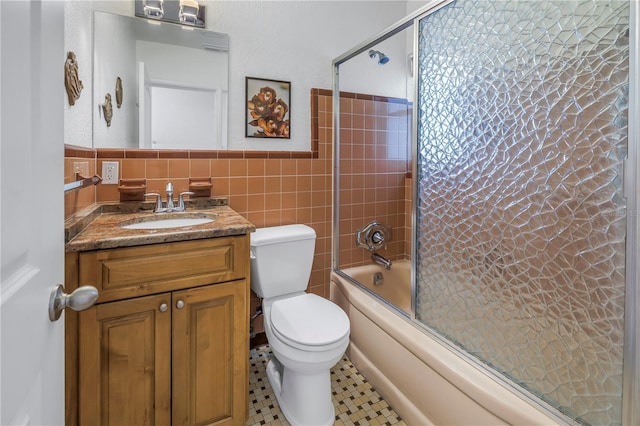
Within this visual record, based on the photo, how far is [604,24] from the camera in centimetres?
95

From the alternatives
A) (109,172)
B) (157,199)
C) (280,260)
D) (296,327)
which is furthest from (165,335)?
(109,172)

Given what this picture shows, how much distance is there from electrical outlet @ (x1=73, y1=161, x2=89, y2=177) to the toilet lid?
Answer: 1.03m

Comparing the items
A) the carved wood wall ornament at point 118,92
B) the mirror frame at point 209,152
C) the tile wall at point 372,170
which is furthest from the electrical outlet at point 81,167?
the tile wall at point 372,170

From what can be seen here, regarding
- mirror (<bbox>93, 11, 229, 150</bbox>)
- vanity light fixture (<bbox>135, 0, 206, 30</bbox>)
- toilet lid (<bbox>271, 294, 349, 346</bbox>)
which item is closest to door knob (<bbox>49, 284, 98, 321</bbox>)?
toilet lid (<bbox>271, 294, 349, 346</bbox>)

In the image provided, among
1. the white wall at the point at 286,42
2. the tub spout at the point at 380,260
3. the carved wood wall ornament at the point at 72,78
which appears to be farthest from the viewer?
the tub spout at the point at 380,260

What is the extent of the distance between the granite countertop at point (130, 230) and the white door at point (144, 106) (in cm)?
34

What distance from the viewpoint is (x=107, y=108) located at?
5.45 ft

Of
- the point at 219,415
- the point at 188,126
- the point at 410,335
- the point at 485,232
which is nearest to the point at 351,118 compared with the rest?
the point at 188,126

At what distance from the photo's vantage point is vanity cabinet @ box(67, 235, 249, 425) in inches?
45.4

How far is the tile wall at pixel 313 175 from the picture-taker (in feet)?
5.82

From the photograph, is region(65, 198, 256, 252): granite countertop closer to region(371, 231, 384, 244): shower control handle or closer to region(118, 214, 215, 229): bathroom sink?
region(118, 214, 215, 229): bathroom sink

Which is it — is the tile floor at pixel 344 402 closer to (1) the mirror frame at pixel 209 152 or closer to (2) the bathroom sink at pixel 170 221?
(2) the bathroom sink at pixel 170 221

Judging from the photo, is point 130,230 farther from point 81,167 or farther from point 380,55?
point 380,55

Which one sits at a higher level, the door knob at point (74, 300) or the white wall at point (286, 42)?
the white wall at point (286, 42)
